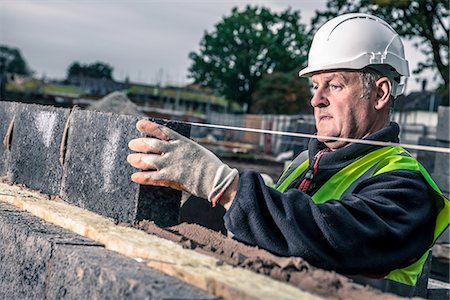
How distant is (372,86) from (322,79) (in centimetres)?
22

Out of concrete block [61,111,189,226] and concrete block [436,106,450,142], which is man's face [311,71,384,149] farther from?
concrete block [436,106,450,142]

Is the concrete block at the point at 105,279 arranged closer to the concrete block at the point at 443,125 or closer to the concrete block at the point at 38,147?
the concrete block at the point at 38,147

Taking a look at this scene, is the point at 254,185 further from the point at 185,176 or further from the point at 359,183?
the point at 359,183

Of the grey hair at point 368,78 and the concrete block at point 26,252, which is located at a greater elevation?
the grey hair at point 368,78

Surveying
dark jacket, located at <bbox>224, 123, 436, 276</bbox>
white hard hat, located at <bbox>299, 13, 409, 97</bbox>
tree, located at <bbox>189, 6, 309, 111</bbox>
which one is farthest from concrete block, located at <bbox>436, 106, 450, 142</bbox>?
tree, located at <bbox>189, 6, 309, 111</bbox>

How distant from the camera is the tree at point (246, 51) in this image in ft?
208

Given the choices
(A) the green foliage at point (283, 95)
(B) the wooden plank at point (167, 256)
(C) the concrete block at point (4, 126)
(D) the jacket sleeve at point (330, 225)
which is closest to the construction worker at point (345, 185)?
(D) the jacket sleeve at point (330, 225)

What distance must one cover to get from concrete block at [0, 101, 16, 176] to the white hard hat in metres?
1.68

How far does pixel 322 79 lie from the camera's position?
3.09 metres

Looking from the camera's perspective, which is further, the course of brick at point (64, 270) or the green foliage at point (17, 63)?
the green foliage at point (17, 63)

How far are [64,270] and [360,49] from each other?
5.28 ft

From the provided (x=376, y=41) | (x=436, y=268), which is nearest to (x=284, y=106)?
(x=436, y=268)

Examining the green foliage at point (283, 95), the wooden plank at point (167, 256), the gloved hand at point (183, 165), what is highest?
the green foliage at point (283, 95)

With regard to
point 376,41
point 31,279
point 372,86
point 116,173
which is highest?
point 376,41
